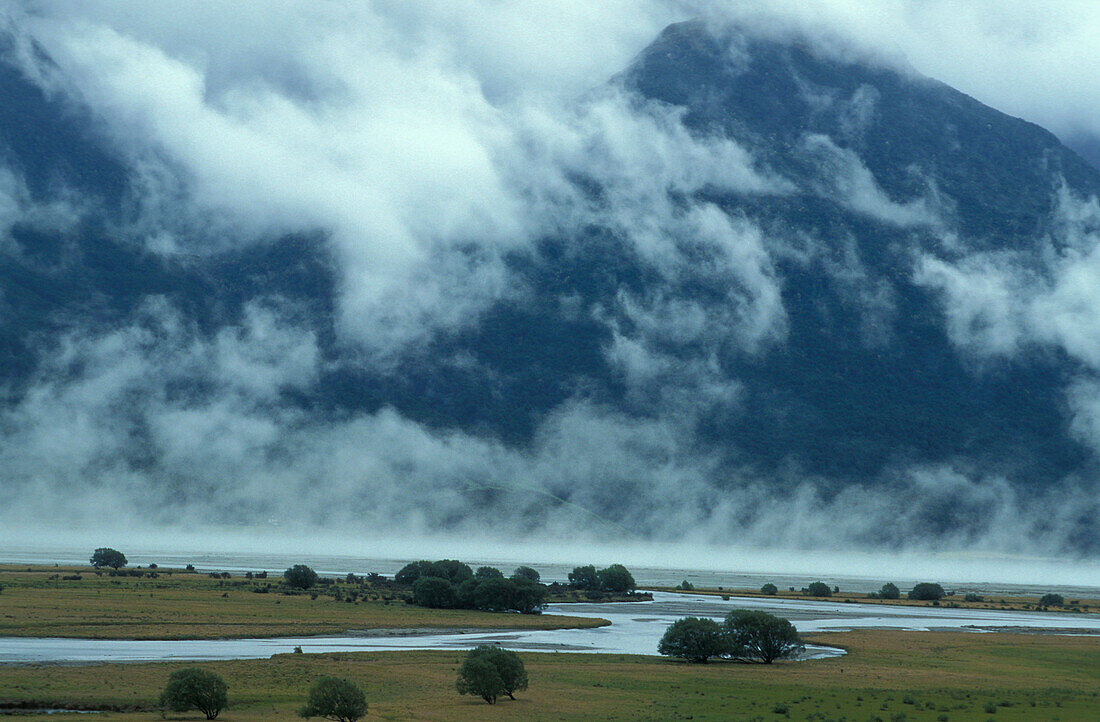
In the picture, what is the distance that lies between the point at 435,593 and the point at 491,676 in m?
64.4

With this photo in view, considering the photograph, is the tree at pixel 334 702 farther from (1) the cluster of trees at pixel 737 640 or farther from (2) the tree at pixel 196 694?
(1) the cluster of trees at pixel 737 640

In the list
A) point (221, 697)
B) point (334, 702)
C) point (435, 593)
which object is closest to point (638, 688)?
point (334, 702)

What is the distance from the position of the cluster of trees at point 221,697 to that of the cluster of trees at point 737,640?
36.0m

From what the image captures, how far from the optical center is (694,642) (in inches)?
3243

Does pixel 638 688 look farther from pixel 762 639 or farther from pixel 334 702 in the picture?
pixel 334 702

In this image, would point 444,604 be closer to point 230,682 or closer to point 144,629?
point 144,629

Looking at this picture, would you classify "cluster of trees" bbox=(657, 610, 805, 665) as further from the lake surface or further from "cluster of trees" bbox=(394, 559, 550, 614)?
"cluster of trees" bbox=(394, 559, 550, 614)

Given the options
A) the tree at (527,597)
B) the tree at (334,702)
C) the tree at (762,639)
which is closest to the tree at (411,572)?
the tree at (527,597)

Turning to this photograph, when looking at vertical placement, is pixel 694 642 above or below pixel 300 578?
below

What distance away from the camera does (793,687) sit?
67.1m

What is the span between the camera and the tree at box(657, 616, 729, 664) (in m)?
82.6

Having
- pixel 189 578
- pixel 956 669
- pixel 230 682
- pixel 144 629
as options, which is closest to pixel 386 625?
pixel 144 629

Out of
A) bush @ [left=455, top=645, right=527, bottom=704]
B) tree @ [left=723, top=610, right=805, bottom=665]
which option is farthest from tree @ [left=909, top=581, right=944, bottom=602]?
bush @ [left=455, top=645, right=527, bottom=704]

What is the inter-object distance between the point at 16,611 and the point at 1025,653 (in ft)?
268
